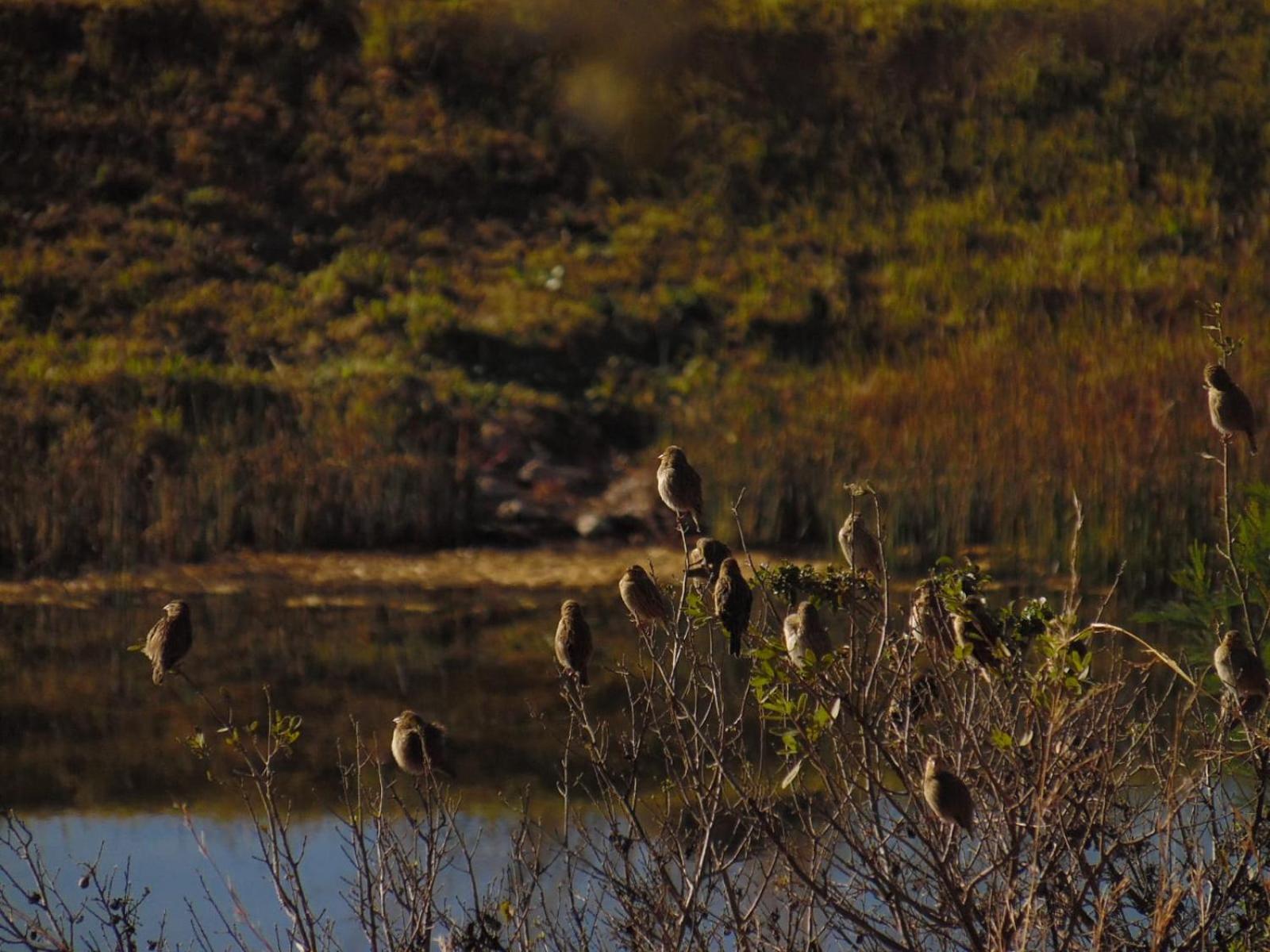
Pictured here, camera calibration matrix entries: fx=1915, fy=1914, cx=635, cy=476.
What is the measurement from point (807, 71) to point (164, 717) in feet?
59.6

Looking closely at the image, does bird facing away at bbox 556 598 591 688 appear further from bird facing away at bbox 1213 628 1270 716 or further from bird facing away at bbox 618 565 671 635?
bird facing away at bbox 1213 628 1270 716

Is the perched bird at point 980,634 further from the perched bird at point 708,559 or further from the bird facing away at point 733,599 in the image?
the perched bird at point 708,559

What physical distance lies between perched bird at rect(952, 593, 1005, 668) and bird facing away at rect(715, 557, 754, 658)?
0.35 metres

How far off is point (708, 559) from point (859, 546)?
451mm

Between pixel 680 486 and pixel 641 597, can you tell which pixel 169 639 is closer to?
pixel 641 597

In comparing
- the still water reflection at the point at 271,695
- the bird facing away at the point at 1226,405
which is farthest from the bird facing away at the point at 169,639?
the bird facing away at the point at 1226,405

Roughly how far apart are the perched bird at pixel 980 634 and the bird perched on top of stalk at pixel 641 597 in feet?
2.27

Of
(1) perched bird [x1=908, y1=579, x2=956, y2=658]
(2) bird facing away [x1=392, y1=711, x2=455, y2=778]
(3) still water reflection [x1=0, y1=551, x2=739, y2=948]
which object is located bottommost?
(3) still water reflection [x1=0, y1=551, x2=739, y2=948]

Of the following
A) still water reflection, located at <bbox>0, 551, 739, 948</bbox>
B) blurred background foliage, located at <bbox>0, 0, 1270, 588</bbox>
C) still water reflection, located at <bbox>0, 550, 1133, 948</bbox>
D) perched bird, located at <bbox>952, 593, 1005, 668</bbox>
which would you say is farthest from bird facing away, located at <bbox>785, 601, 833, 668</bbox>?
blurred background foliage, located at <bbox>0, 0, 1270, 588</bbox>

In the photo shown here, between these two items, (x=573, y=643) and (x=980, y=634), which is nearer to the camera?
(x=980, y=634)

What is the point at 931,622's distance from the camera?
326 centimetres

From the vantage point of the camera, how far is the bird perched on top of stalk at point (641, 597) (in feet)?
11.4

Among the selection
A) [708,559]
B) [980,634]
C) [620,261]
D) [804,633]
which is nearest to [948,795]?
[980,634]

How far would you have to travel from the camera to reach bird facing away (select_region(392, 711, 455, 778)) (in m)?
3.54
